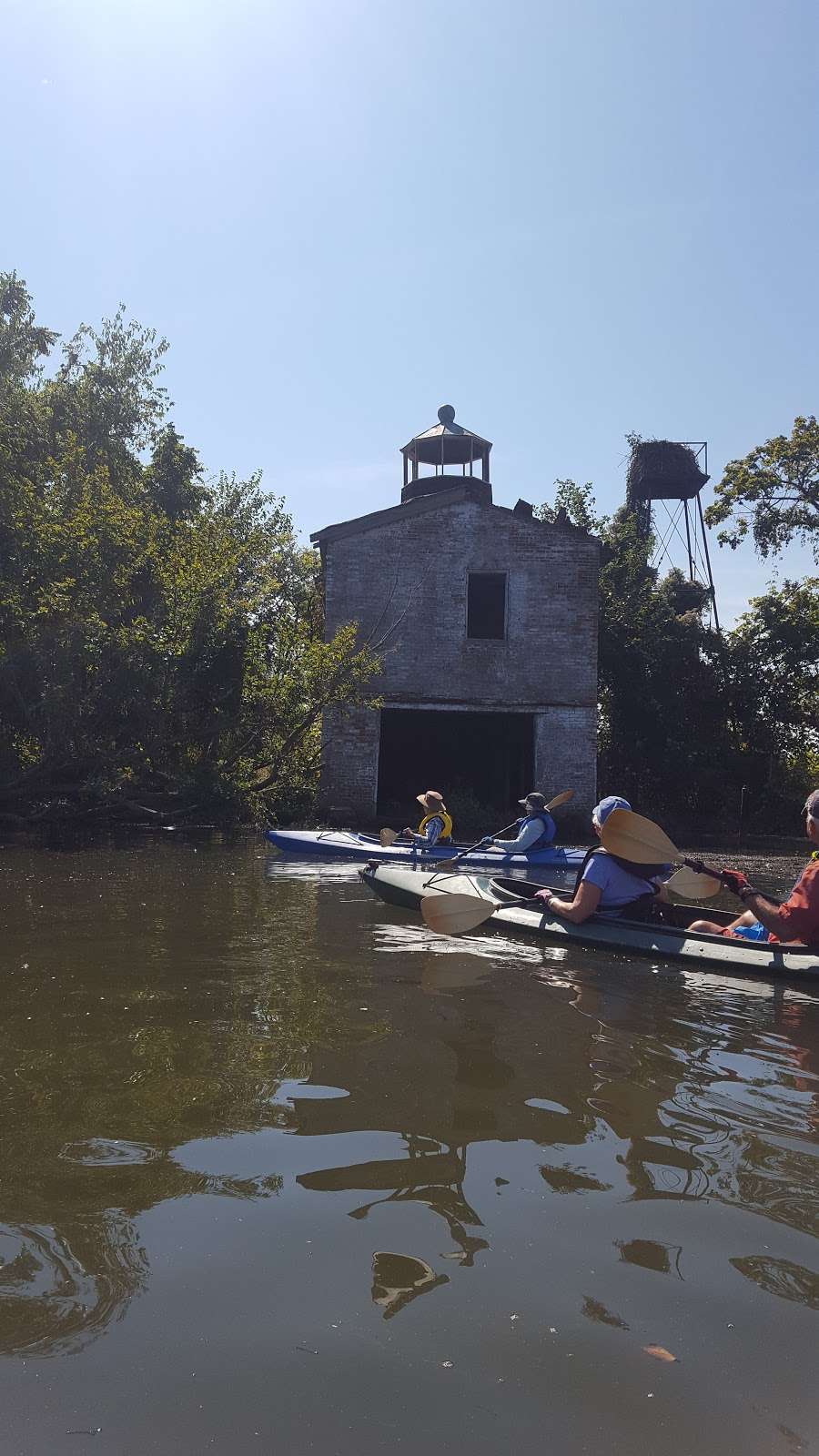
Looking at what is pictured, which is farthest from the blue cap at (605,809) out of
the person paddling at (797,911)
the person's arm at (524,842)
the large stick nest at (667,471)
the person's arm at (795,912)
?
the large stick nest at (667,471)

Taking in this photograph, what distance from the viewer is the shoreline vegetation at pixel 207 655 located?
53.3 ft

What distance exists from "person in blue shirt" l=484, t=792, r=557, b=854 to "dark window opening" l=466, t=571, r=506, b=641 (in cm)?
798

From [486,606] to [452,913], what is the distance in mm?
12395

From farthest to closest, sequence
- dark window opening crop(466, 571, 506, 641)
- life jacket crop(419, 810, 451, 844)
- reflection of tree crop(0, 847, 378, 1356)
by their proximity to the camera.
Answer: dark window opening crop(466, 571, 506, 641) → life jacket crop(419, 810, 451, 844) → reflection of tree crop(0, 847, 378, 1356)

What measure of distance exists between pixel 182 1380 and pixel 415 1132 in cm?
167

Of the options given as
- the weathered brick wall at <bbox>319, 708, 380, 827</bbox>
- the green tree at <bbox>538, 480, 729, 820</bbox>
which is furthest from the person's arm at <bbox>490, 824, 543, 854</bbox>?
the green tree at <bbox>538, 480, 729, 820</bbox>

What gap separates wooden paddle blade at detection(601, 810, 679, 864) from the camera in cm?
754

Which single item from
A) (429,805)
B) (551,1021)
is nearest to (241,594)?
(429,805)

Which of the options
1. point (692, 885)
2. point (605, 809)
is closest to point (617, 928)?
point (605, 809)

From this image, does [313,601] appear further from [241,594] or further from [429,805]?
[429,805]

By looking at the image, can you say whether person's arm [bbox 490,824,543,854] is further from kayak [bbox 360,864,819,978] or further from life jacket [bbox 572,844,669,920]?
life jacket [bbox 572,844,669,920]

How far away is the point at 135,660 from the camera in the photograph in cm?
1644

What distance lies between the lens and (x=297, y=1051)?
16.4 feet

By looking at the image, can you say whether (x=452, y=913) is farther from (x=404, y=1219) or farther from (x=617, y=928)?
(x=404, y=1219)
